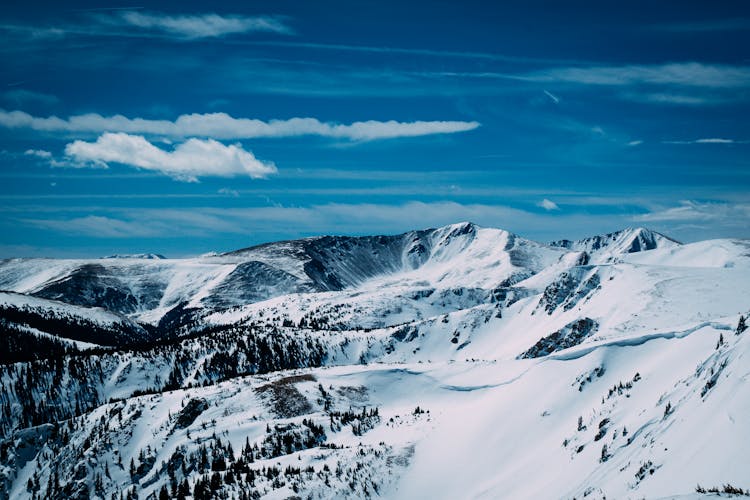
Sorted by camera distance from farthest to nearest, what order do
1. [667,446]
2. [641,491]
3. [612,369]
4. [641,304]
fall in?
[641,304]
[612,369]
[667,446]
[641,491]

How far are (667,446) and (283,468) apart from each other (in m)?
62.6

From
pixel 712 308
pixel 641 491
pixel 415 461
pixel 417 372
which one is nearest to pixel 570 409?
pixel 415 461

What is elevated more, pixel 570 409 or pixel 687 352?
pixel 687 352

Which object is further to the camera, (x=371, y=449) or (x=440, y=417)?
(x=440, y=417)

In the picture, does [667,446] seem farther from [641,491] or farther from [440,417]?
[440,417]

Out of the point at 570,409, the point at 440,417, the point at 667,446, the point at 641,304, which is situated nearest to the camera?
the point at 667,446

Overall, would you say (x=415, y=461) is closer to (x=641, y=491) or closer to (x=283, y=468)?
(x=283, y=468)

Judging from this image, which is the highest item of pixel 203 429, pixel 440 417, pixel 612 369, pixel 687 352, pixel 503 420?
pixel 687 352

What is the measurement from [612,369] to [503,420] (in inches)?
825

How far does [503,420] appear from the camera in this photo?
95.4 m

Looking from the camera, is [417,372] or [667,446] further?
[417,372]

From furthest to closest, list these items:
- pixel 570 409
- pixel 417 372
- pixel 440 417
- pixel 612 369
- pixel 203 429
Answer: pixel 417 372, pixel 203 429, pixel 440 417, pixel 612 369, pixel 570 409

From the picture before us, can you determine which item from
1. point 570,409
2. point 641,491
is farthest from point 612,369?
point 641,491

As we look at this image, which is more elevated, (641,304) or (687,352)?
(687,352)
